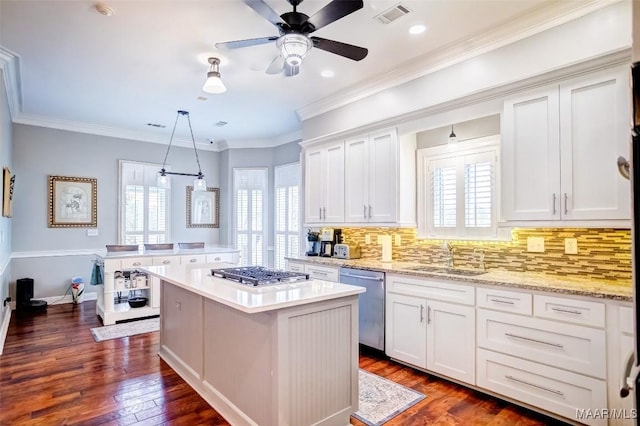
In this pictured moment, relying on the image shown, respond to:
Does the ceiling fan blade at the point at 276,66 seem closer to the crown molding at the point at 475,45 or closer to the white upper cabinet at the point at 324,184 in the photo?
Result: the crown molding at the point at 475,45

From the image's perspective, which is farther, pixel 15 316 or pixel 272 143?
pixel 272 143

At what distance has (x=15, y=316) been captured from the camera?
16.4 feet

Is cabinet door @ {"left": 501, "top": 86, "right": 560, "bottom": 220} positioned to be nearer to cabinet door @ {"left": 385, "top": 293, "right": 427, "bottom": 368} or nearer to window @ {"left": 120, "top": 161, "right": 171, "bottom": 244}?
cabinet door @ {"left": 385, "top": 293, "right": 427, "bottom": 368}

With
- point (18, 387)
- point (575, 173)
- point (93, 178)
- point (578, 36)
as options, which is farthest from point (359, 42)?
point (93, 178)

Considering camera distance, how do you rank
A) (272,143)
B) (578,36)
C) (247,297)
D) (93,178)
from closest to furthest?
(247,297), (578,36), (93,178), (272,143)

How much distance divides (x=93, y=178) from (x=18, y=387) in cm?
402

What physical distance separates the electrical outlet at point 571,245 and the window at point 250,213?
519 cm

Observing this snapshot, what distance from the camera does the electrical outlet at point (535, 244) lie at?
9.75ft

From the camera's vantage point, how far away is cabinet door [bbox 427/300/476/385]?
2.83 metres

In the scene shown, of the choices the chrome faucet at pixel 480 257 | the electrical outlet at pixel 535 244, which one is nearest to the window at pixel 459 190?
the chrome faucet at pixel 480 257

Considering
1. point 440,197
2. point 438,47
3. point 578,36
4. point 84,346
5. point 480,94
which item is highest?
point 438,47

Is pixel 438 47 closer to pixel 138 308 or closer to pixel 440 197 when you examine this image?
pixel 440 197

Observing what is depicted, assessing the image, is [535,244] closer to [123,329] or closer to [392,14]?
[392,14]

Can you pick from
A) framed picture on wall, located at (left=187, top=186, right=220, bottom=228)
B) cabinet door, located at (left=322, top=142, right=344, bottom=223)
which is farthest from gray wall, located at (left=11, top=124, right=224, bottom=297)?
cabinet door, located at (left=322, top=142, right=344, bottom=223)
